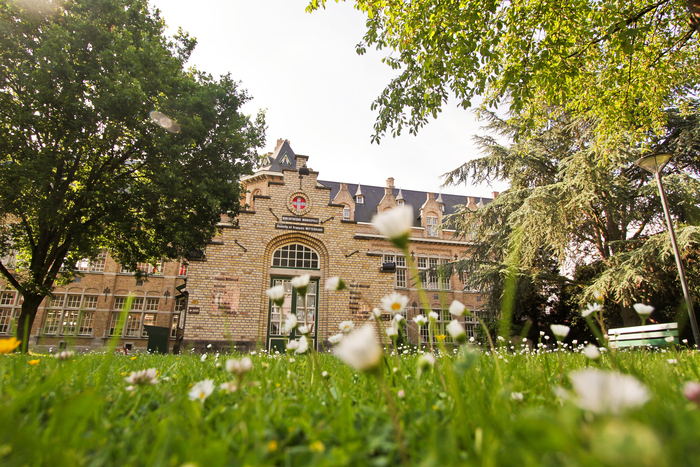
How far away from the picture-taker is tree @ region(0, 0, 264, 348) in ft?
35.5

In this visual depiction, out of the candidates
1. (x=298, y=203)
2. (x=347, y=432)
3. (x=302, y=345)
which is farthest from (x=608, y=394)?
(x=298, y=203)

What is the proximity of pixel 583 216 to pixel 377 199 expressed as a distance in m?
20.4

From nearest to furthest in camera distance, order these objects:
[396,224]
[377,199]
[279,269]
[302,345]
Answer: [396,224]
[302,345]
[279,269]
[377,199]

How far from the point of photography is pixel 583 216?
14.7 meters

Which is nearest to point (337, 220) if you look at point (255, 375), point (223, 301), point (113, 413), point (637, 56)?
point (223, 301)

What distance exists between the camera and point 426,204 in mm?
33062

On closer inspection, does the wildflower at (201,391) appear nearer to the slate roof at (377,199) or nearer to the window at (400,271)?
the window at (400,271)

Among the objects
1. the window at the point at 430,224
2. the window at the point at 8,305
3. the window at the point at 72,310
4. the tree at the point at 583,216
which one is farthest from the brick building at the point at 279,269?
the window at the point at 430,224

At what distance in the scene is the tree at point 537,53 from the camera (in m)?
6.42

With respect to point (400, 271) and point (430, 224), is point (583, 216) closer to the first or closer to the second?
point (400, 271)

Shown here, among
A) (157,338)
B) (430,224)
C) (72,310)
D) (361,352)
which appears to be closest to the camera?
(361,352)

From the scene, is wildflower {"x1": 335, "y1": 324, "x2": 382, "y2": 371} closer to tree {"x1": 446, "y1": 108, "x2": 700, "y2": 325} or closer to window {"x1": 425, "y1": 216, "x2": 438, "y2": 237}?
tree {"x1": 446, "y1": 108, "x2": 700, "y2": 325}

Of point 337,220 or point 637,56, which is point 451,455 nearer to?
point 637,56

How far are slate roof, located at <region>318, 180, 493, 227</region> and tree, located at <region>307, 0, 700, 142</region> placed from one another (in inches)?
914
